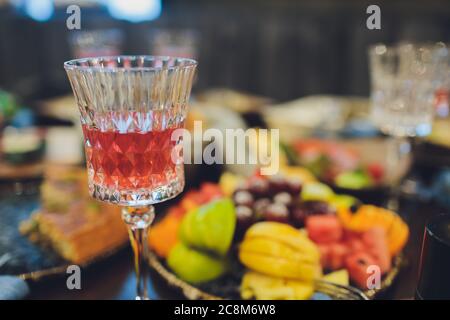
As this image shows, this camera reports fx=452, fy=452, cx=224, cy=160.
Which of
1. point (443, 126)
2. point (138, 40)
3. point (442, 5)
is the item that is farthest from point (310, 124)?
point (138, 40)

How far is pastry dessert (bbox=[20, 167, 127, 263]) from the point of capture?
1.03 m

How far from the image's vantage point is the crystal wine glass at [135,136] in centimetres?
75

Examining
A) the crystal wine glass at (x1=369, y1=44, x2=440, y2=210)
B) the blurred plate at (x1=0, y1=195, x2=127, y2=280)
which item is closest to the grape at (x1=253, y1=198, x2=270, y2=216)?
the blurred plate at (x1=0, y1=195, x2=127, y2=280)

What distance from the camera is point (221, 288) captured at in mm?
889

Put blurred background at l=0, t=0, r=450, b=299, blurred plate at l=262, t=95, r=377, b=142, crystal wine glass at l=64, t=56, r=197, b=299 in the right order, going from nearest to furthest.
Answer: crystal wine glass at l=64, t=56, r=197, b=299
blurred background at l=0, t=0, r=450, b=299
blurred plate at l=262, t=95, r=377, b=142

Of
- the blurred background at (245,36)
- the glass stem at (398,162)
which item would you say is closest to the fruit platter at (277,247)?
the glass stem at (398,162)

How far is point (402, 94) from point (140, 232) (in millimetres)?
981

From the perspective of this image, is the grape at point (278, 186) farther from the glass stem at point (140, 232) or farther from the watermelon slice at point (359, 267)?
the glass stem at point (140, 232)

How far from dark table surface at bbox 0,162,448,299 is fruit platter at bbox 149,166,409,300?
0.03 meters

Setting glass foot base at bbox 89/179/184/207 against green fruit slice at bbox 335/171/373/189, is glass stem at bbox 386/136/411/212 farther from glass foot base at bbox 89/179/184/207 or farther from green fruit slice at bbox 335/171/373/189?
glass foot base at bbox 89/179/184/207

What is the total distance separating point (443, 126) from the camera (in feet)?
6.18

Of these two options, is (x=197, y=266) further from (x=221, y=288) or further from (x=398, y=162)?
(x=398, y=162)

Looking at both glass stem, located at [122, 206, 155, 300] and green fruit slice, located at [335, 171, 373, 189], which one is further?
green fruit slice, located at [335, 171, 373, 189]
